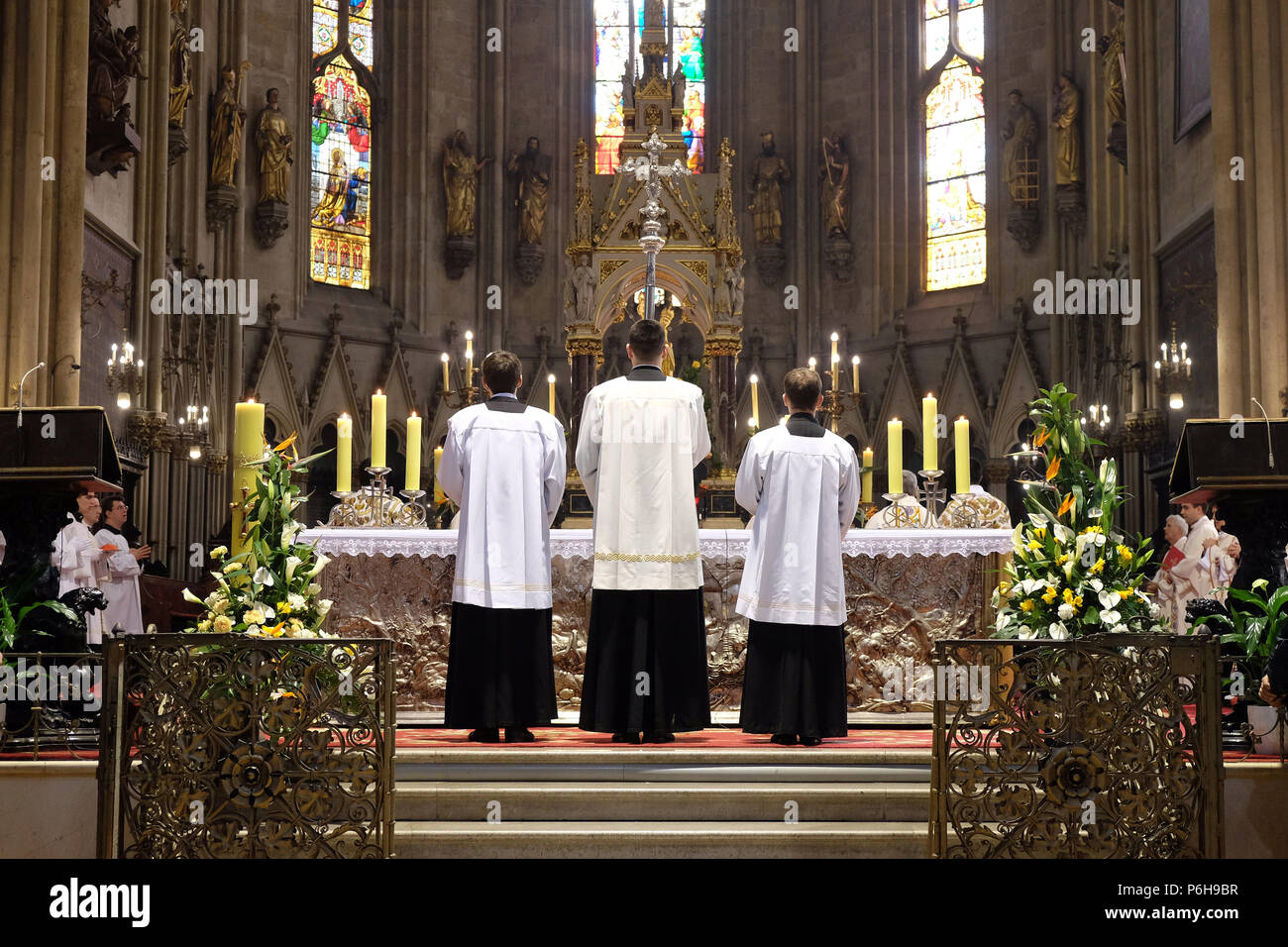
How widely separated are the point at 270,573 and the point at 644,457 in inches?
72.5

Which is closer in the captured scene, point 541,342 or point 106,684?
point 106,684

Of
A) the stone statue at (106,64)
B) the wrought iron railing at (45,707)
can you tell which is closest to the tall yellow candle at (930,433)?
the wrought iron railing at (45,707)

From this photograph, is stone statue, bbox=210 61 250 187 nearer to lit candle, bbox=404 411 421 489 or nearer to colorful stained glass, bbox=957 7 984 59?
colorful stained glass, bbox=957 7 984 59

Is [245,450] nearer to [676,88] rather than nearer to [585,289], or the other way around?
[585,289]

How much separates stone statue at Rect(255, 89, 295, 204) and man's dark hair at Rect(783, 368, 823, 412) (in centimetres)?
1341

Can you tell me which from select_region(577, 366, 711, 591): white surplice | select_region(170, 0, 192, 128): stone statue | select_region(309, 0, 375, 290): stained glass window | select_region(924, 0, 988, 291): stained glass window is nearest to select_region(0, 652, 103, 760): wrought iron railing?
select_region(577, 366, 711, 591): white surplice

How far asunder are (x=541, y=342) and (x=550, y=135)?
3.06 meters

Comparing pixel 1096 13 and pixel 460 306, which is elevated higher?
pixel 1096 13

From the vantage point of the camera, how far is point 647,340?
284 inches

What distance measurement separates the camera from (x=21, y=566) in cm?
718

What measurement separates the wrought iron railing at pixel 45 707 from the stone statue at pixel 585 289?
4516 millimetres
